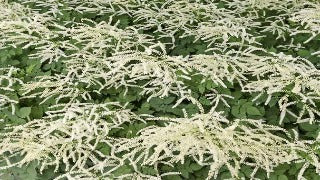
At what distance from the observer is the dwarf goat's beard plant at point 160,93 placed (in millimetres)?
2930

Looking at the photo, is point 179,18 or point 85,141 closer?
point 85,141

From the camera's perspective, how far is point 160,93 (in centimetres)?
347

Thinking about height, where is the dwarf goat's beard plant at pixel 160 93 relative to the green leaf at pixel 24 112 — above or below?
above

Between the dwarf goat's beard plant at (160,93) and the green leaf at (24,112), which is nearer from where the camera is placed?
the dwarf goat's beard plant at (160,93)

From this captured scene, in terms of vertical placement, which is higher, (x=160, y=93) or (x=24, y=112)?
(x=160, y=93)

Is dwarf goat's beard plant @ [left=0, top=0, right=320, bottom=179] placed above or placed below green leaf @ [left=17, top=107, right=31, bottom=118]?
above

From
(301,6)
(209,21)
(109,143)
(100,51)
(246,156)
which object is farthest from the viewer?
(301,6)

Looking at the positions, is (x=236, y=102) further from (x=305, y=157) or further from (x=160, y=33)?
(x=160, y=33)

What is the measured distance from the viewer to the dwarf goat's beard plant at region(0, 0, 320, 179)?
293 centimetres

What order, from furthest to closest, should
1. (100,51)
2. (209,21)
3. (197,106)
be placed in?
1. (209,21)
2. (100,51)
3. (197,106)

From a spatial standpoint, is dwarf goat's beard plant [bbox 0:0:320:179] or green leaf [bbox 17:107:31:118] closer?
dwarf goat's beard plant [bbox 0:0:320:179]

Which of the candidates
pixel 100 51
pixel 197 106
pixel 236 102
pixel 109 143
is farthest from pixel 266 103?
pixel 100 51

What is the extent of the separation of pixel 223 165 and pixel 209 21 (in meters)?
2.10

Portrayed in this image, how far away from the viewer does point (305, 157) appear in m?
2.91
